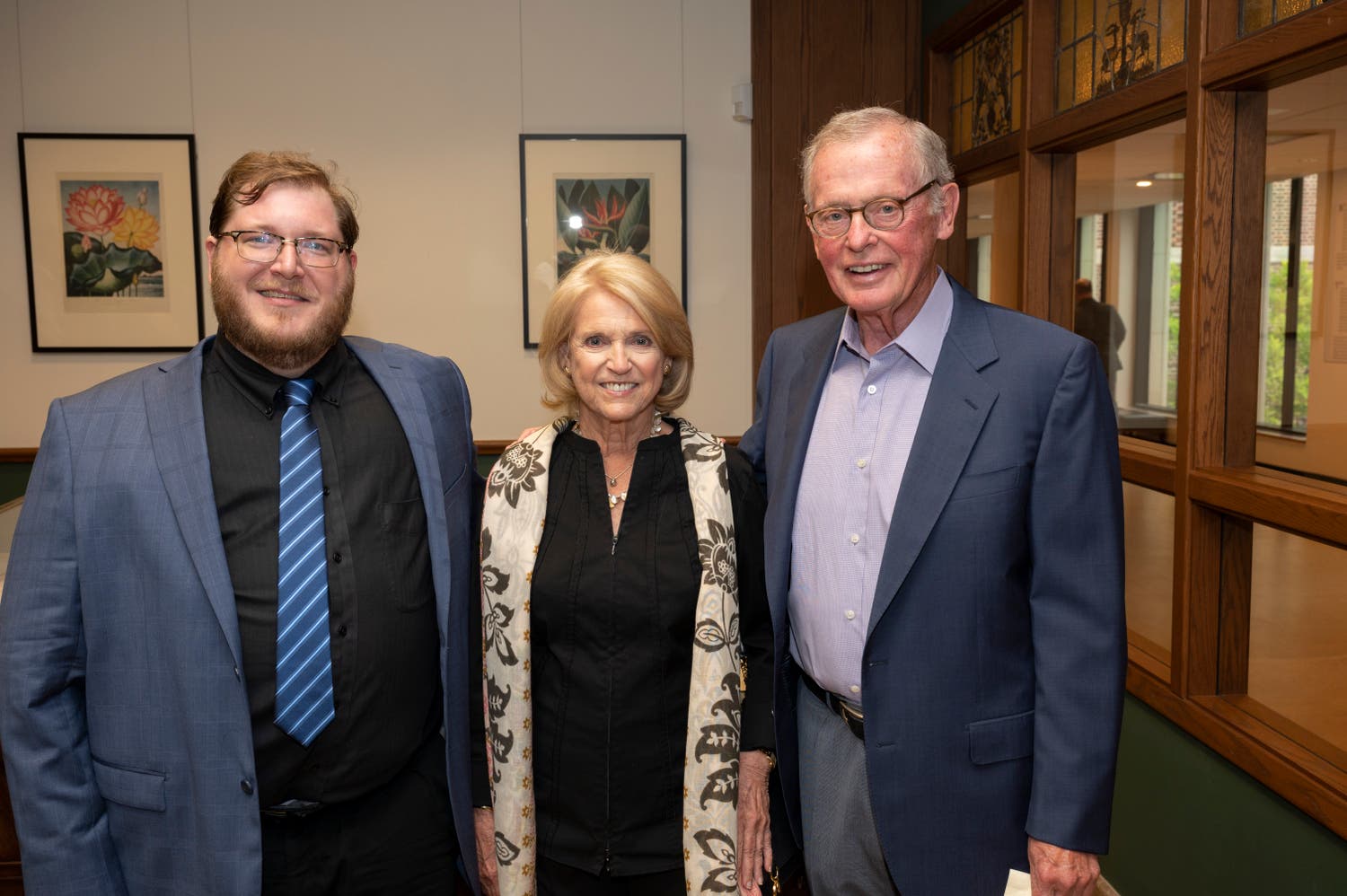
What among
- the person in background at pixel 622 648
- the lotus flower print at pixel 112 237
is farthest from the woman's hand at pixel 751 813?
the lotus flower print at pixel 112 237

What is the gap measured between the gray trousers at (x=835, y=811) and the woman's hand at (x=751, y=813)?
76 mm

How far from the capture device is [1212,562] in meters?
2.50

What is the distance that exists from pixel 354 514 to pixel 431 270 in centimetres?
318

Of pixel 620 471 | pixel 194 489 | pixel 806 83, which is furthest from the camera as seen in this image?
pixel 806 83

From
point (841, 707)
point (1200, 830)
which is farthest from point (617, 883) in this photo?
point (1200, 830)

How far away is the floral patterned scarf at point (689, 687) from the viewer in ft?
5.72

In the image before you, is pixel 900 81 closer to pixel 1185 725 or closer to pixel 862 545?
pixel 1185 725

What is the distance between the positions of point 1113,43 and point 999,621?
217 centimetres

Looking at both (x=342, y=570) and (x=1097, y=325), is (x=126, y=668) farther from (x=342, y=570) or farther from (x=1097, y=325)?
(x=1097, y=325)

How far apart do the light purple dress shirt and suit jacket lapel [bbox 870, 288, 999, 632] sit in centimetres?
4

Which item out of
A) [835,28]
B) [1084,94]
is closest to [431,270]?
[835,28]

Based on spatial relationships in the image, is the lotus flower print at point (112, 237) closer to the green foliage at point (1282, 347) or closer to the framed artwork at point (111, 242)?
the framed artwork at point (111, 242)

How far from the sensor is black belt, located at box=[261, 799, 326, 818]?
63.7 inches

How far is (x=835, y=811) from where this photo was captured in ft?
5.78
